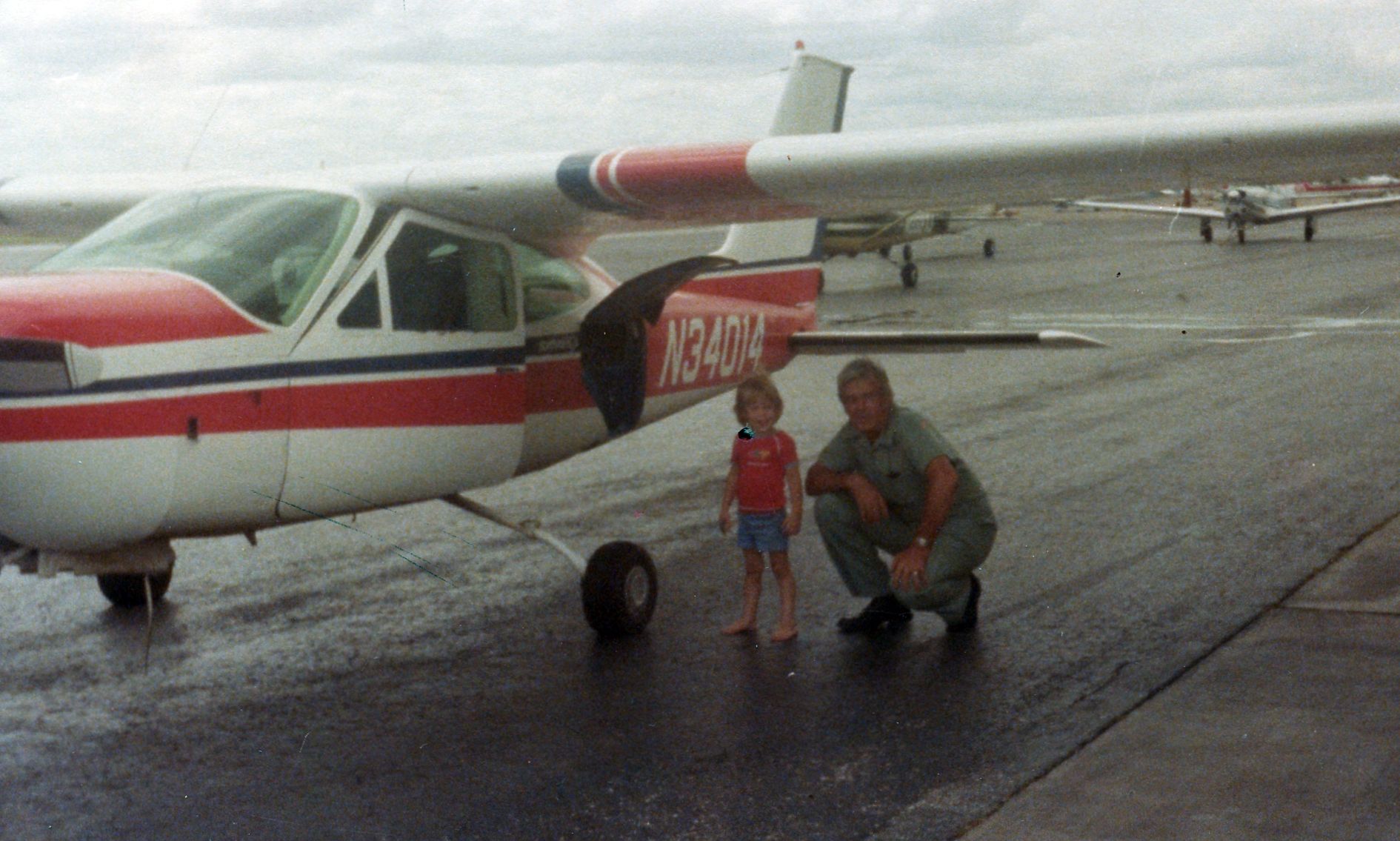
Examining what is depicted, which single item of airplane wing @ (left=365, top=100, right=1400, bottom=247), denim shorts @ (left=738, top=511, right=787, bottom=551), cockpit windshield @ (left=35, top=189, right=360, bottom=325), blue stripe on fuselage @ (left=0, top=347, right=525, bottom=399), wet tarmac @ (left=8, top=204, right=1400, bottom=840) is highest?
airplane wing @ (left=365, top=100, right=1400, bottom=247)

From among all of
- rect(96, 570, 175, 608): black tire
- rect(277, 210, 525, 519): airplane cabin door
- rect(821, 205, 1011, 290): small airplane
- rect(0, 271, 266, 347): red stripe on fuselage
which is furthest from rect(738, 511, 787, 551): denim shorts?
rect(821, 205, 1011, 290): small airplane

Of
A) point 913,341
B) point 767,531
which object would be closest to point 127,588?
point 767,531

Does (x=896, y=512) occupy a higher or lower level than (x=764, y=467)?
lower

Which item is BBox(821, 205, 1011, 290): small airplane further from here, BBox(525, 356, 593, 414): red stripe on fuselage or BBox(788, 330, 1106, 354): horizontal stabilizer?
BBox(525, 356, 593, 414): red stripe on fuselage

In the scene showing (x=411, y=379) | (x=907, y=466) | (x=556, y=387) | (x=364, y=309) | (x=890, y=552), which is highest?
(x=364, y=309)

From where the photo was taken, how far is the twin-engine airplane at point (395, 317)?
510cm

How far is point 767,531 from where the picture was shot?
655cm

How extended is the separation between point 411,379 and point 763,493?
4.72 feet

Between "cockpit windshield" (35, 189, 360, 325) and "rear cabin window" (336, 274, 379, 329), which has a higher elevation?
"cockpit windshield" (35, 189, 360, 325)

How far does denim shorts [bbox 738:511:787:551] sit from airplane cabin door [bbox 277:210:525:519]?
3.43 feet

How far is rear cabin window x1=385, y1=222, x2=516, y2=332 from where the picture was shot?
6.25m

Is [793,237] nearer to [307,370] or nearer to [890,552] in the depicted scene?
[890,552]

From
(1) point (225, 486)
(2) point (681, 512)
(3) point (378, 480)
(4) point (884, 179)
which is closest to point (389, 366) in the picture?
(3) point (378, 480)

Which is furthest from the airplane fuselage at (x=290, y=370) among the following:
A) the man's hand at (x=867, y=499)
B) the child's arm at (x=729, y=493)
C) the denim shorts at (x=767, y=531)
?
the man's hand at (x=867, y=499)
